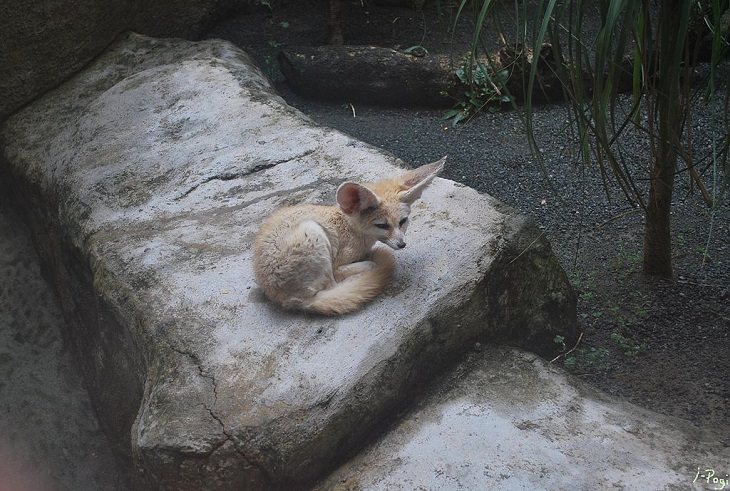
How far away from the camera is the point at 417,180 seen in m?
3.01

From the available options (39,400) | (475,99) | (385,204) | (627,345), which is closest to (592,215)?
(627,345)

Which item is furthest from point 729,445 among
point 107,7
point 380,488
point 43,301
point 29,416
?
point 107,7

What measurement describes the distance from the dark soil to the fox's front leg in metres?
0.76

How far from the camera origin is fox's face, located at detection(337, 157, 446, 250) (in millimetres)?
2891

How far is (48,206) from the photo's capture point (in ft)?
14.1

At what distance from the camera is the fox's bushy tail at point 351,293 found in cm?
283

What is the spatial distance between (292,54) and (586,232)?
2609 mm

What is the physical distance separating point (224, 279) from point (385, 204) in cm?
73

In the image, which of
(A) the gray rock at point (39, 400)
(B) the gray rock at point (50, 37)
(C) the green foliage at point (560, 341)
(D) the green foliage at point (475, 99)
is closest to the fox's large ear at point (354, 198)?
(C) the green foliage at point (560, 341)

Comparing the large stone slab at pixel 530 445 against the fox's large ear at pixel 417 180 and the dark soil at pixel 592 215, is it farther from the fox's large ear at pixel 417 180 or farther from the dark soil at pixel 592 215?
the fox's large ear at pixel 417 180

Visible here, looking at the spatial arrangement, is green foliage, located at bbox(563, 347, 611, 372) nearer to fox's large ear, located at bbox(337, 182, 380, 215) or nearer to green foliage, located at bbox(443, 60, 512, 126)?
fox's large ear, located at bbox(337, 182, 380, 215)

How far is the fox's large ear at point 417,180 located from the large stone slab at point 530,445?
0.69 metres
